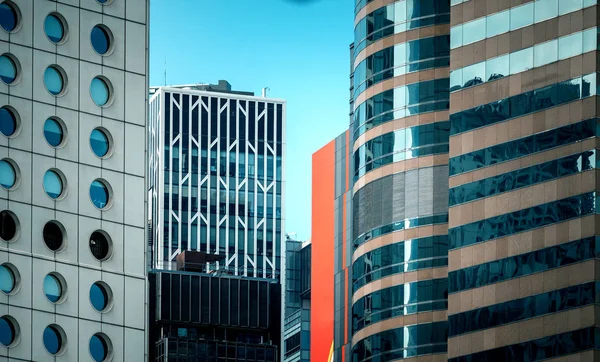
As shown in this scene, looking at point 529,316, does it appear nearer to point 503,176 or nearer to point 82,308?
point 503,176

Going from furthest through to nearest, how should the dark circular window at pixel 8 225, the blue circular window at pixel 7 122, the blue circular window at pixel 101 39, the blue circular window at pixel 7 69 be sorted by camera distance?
the blue circular window at pixel 101 39 → the blue circular window at pixel 7 69 → the blue circular window at pixel 7 122 → the dark circular window at pixel 8 225

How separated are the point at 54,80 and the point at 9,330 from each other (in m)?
15.0

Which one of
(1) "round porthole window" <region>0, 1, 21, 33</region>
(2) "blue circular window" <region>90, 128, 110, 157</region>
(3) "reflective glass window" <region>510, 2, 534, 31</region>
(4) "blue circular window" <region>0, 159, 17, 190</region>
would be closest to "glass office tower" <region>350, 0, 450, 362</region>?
(3) "reflective glass window" <region>510, 2, 534, 31</region>

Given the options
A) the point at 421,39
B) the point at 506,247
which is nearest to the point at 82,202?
the point at 506,247

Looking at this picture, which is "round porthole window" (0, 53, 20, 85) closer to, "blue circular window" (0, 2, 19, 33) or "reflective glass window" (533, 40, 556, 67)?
"blue circular window" (0, 2, 19, 33)

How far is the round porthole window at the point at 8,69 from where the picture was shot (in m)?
99.8

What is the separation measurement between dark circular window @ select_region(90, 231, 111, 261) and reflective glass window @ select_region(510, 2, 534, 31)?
29.7 m

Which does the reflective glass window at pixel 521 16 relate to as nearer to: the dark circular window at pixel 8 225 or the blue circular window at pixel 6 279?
the dark circular window at pixel 8 225

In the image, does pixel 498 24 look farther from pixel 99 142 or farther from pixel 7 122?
pixel 7 122

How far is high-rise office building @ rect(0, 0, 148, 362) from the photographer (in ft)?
322

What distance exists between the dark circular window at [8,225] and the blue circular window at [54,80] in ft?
26.5

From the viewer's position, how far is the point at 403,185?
126m

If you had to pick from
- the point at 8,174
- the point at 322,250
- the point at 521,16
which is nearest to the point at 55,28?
the point at 8,174

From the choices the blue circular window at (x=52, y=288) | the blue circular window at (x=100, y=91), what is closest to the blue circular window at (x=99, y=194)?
the blue circular window at (x=100, y=91)
